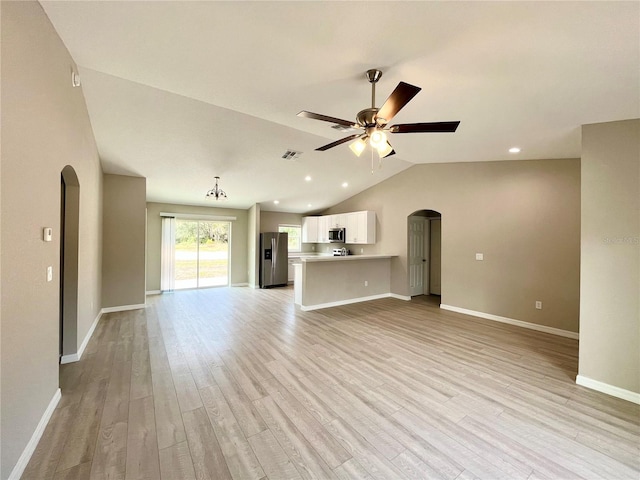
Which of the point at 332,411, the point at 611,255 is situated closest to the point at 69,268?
the point at 332,411

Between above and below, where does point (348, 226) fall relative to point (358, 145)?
below

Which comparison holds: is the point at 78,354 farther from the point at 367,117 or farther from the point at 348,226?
the point at 348,226

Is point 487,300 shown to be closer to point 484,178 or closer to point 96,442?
point 484,178

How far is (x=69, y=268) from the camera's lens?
2.97m

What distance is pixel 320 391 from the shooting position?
2.44 m

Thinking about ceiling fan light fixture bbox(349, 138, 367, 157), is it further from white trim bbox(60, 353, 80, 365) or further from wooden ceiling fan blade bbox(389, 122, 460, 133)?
white trim bbox(60, 353, 80, 365)

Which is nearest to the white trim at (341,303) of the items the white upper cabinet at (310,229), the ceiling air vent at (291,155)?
the ceiling air vent at (291,155)

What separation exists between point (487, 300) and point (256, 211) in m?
5.92

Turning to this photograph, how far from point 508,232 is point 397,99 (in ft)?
13.0

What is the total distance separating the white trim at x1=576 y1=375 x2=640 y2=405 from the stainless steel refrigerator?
6543 millimetres

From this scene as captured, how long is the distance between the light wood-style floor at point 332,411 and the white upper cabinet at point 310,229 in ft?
16.4

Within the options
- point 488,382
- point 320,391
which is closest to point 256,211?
point 320,391

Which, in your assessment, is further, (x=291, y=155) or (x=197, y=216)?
(x=197, y=216)

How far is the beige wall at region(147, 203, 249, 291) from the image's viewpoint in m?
6.88
